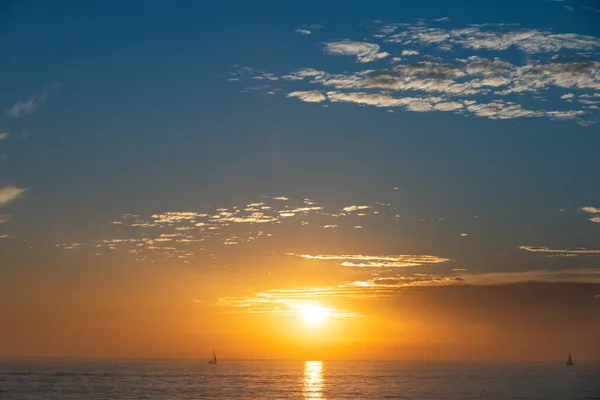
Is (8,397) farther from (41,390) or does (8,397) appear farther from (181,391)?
(181,391)

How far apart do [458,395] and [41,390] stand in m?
118

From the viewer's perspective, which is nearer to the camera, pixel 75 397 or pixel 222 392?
pixel 75 397

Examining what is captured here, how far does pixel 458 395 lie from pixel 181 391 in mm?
78053

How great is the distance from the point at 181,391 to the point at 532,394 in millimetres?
99732

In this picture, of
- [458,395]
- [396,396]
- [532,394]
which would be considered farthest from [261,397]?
[532,394]

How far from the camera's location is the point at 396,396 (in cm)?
18875

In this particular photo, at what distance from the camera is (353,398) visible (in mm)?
182375

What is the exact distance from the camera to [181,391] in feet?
652

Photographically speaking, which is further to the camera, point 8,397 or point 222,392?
point 222,392

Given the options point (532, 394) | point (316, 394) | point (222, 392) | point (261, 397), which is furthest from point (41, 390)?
point (532, 394)

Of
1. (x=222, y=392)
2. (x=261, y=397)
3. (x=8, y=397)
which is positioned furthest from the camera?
(x=222, y=392)

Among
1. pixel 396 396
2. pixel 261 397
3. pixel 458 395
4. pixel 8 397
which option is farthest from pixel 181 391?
pixel 458 395

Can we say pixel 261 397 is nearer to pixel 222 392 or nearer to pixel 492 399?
pixel 222 392

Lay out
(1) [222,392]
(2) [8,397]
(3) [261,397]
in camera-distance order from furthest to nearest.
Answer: (1) [222,392] → (3) [261,397] → (2) [8,397]
